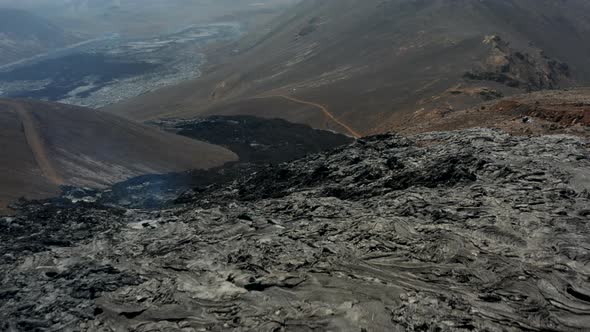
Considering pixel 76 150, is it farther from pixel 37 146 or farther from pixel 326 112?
pixel 326 112

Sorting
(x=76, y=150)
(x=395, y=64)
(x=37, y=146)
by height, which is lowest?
(x=395, y=64)

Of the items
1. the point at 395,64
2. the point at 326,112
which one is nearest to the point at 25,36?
the point at 395,64

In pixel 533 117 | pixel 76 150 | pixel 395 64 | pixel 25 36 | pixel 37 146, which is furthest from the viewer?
pixel 25 36

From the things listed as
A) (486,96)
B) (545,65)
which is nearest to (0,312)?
(486,96)

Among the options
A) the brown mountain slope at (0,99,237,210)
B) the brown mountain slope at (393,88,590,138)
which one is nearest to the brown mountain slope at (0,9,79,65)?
the brown mountain slope at (0,99,237,210)

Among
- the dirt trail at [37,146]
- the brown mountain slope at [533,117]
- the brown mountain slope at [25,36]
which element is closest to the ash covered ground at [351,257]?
the brown mountain slope at [533,117]

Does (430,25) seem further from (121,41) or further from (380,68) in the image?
(121,41)

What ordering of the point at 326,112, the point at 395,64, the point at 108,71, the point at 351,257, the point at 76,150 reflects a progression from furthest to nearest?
the point at 108,71
the point at 395,64
the point at 326,112
the point at 76,150
the point at 351,257
